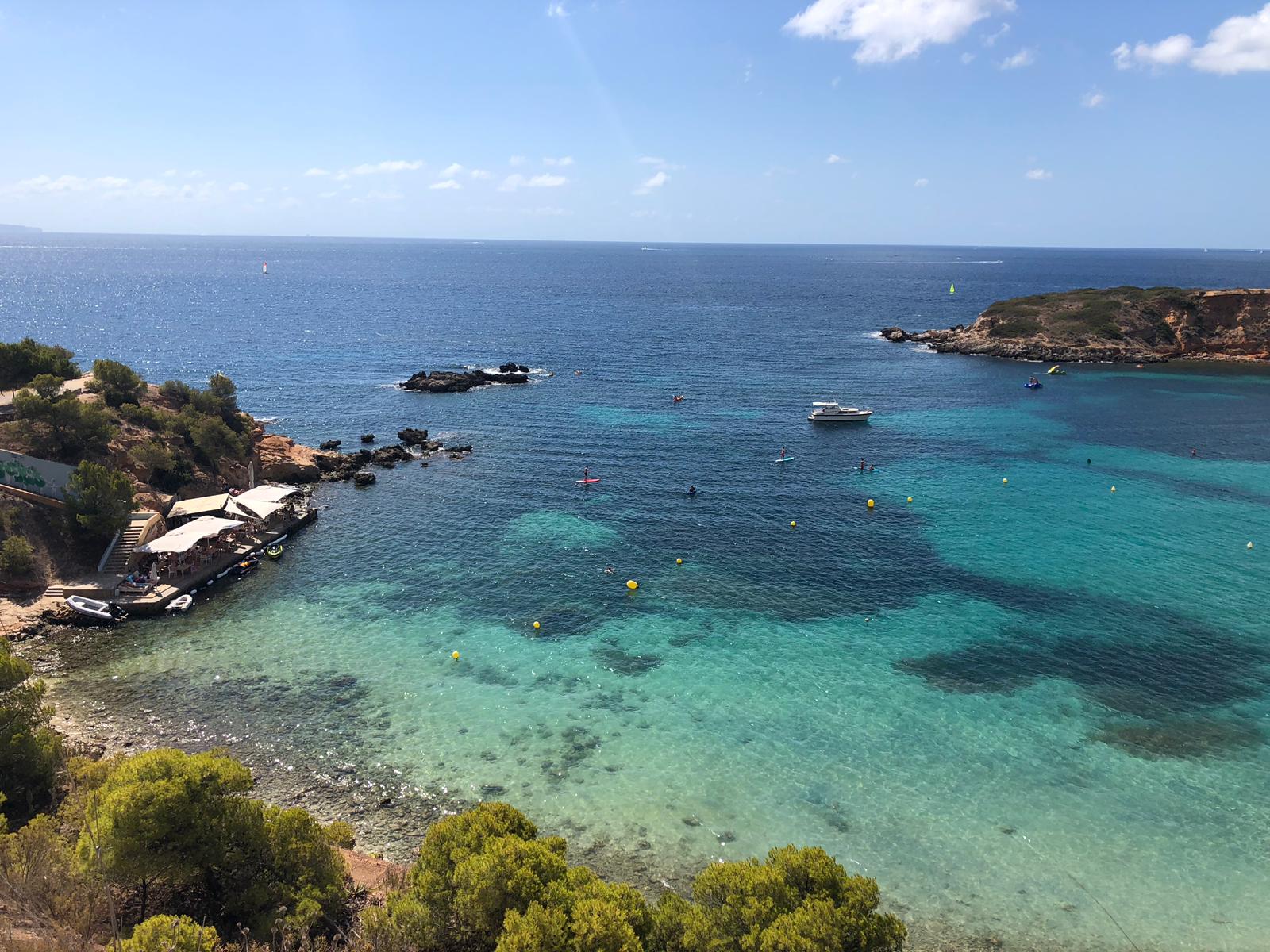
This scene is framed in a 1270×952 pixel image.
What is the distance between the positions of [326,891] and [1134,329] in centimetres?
14424

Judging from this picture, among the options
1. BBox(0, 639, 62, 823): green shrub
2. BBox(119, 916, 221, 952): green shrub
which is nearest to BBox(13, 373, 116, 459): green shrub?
BBox(0, 639, 62, 823): green shrub

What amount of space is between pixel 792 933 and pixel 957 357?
4875 inches

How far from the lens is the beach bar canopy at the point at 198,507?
48625 mm

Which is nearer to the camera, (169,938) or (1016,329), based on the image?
(169,938)

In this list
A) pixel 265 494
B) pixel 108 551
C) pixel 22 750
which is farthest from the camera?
pixel 265 494

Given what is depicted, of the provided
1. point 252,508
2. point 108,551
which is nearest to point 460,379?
point 252,508

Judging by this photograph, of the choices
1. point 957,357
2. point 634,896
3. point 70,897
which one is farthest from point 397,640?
point 957,357

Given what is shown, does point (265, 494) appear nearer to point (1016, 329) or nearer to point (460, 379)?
point (460, 379)

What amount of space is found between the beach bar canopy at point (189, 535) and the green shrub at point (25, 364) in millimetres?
21337

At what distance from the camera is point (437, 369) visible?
106m

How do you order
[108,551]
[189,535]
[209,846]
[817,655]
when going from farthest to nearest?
[189,535] < [108,551] < [817,655] < [209,846]

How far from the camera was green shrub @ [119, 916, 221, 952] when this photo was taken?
1557cm

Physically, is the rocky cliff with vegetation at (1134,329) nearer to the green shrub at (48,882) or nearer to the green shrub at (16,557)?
the green shrub at (16,557)

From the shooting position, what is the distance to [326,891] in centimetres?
2030
